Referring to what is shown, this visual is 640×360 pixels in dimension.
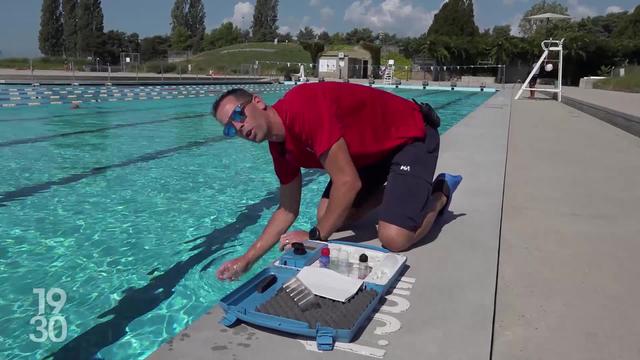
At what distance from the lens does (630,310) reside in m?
2.21

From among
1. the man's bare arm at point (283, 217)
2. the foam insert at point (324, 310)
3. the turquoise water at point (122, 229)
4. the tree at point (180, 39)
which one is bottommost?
the turquoise water at point (122, 229)

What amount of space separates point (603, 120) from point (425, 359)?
36.2ft

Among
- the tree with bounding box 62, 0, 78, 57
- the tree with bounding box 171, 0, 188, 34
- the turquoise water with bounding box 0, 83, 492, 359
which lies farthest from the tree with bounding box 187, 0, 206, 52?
the turquoise water with bounding box 0, 83, 492, 359

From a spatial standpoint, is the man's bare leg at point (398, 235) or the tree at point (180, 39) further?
the tree at point (180, 39)

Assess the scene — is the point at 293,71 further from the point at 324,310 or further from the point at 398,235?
the point at 324,310

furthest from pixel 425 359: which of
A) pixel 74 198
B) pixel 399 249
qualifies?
pixel 74 198

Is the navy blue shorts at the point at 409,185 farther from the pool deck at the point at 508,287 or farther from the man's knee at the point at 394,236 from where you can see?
the pool deck at the point at 508,287

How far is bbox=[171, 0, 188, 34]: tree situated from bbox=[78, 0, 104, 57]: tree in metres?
19.8

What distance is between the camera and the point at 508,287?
2.41 m

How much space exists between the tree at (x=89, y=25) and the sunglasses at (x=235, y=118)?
2616 inches

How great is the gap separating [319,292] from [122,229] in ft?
9.30

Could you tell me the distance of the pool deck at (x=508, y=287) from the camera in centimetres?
183

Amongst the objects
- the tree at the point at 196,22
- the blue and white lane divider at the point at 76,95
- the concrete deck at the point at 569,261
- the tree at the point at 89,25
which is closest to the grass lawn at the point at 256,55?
the tree at the point at 89,25

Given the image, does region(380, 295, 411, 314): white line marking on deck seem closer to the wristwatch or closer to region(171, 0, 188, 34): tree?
the wristwatch
